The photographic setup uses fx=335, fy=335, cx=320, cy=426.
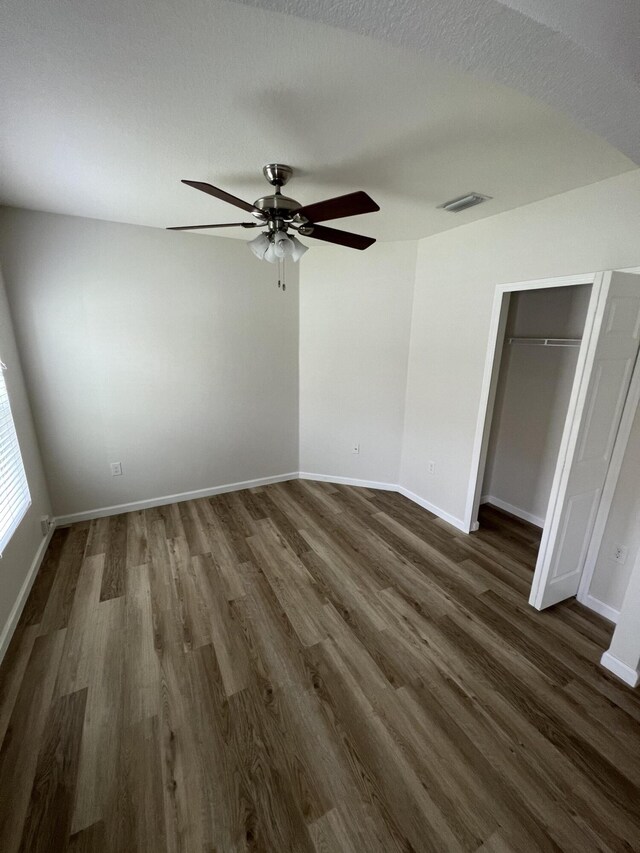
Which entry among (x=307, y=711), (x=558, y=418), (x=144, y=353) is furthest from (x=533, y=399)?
(x=144, y=353)

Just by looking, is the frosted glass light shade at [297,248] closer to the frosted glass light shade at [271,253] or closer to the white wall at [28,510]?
the frosted glass light shade at [271,253]

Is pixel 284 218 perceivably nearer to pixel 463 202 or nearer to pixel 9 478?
pixel 463 202

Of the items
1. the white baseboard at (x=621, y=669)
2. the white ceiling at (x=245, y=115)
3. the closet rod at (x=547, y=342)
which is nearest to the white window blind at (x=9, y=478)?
the white ceiling at (x=245, y=115)

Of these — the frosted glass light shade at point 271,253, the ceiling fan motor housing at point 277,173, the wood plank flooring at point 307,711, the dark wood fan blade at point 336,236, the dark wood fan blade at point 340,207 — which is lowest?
the wood plank flooring at point 307,711

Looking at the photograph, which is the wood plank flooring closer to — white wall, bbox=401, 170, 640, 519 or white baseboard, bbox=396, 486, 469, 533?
white baseboard, bbox=396, 486, 469, 533

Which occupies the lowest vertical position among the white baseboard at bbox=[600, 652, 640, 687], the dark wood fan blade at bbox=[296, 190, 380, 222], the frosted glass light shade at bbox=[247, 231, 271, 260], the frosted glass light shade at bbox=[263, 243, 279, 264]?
the white baseboard at bbox=[600, 652, 640, 687]

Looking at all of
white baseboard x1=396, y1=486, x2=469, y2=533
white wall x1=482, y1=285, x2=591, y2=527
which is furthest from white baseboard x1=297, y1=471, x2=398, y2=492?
white wall x1=482, y1=285, x2=591, y2=527

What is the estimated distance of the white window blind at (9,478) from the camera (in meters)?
2.03

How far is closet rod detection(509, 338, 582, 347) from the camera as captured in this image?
2.62 m

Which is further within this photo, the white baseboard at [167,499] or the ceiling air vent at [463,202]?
the white baseboard at [167,499]

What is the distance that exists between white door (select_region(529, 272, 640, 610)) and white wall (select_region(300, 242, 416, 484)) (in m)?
1.72

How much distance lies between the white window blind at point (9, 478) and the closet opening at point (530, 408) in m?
3.53

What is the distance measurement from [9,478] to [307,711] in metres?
2.26

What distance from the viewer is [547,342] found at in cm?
277
